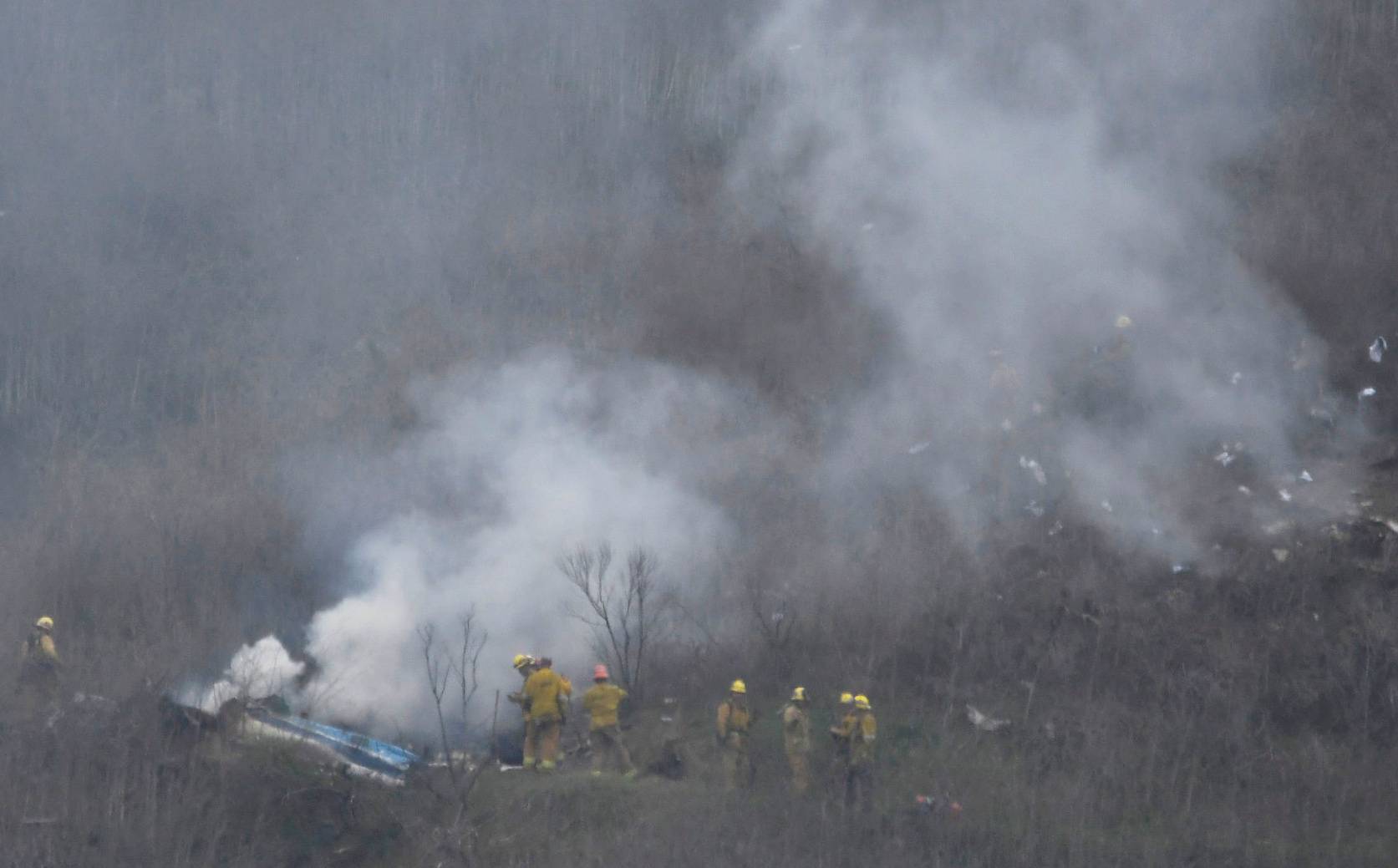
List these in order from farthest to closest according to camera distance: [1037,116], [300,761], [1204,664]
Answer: [1037,116] < [1204,664] < [300,761]

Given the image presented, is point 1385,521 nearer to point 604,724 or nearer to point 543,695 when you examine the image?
point 604,724

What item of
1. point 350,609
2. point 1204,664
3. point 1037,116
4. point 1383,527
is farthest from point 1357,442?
point 350,609

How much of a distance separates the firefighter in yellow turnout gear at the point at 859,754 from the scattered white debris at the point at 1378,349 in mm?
8651

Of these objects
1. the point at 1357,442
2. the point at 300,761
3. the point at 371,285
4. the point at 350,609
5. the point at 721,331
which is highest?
the point at 371,285

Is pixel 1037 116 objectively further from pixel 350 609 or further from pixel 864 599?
pixel 350 609

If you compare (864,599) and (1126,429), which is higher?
(1126,429)

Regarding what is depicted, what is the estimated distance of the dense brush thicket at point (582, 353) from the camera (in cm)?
1159

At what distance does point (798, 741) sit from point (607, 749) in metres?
1.81

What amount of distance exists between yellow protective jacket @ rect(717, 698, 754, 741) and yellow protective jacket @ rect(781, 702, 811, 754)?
1.23 ft

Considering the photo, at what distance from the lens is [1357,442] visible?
607 inches

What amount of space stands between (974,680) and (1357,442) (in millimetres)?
5564

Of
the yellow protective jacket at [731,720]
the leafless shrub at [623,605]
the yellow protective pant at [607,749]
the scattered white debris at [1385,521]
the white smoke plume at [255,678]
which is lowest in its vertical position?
the yellow protective pant at [607,749]

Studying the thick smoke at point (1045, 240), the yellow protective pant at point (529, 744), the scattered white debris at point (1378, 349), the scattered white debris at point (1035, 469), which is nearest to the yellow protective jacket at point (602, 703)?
the yellow protective pant at point (529, 744)

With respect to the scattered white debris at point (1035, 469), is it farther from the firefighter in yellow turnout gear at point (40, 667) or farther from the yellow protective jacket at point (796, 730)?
the firefighter in yellow turnout gear at point (40, 667)
